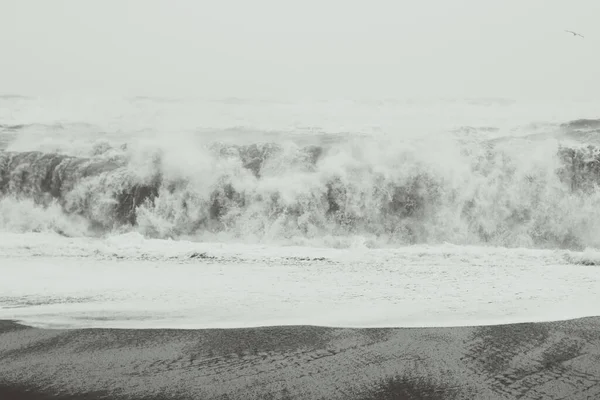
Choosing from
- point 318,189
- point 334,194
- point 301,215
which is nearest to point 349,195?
point 334,194

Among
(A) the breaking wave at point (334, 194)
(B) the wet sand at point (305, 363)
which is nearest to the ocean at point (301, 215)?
(A) the breaking wave at point (334, 194)

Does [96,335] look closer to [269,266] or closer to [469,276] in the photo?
[269,266]

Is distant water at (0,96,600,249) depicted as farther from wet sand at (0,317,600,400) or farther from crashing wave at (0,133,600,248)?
wet sand at (0,317,600,400)

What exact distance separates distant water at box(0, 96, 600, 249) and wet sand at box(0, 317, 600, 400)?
468 centimetres

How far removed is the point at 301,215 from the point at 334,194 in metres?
0.80

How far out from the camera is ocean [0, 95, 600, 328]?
4.50m

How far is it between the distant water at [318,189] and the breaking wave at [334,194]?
0.02 meters

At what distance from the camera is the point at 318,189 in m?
9.16

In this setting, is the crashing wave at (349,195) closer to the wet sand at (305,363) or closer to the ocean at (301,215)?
the ocean at (301,215)

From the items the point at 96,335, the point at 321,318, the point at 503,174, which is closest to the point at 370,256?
the point at 321,318

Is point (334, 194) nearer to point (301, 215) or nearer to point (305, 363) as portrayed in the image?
point (301, 215)

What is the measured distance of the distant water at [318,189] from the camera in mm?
8680

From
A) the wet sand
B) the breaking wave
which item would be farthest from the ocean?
the wet sand

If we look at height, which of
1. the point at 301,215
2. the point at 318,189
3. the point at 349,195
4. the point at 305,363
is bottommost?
the point at 305,363
